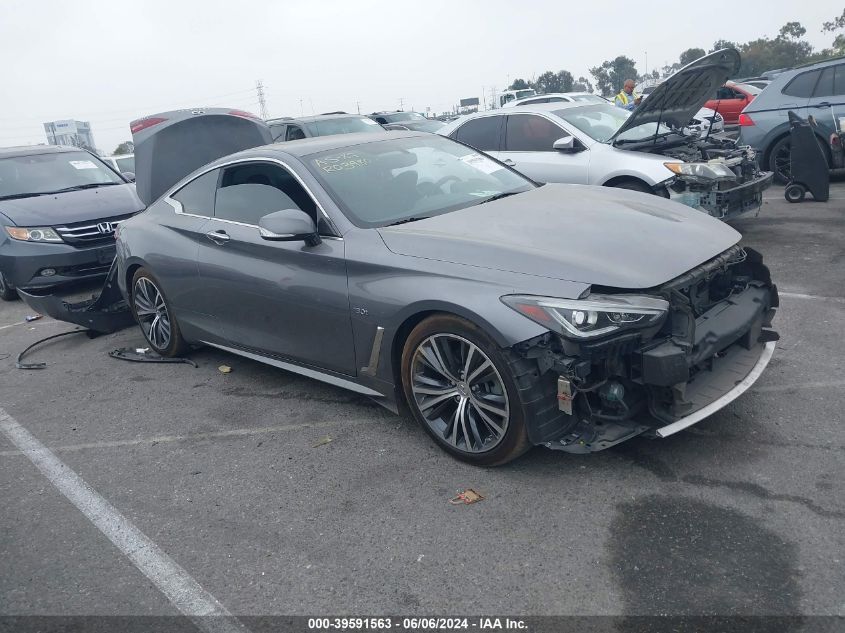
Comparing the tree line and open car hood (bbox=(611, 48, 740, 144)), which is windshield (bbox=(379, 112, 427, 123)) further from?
the tree line

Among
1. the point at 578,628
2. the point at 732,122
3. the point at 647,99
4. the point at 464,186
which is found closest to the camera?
the point at 578,628

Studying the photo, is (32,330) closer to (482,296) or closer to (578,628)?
(482,296)

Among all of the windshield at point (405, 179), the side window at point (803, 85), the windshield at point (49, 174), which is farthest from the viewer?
the side window at point (803, 85)

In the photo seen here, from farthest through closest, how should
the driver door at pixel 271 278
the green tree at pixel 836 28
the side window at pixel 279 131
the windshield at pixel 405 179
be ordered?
the green tree at pixel 836 28, the side window at pixel 279 131, the windshield at pixel 405 179, the driver door at pixel 271 278

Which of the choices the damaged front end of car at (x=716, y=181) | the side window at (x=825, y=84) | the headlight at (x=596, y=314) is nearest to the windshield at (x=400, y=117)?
the side window at (x=825, y=84)

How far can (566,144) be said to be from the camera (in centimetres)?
853

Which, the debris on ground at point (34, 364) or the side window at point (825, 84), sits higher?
the side window at point (825, 84)

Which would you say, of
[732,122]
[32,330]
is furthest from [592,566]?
[732,122]

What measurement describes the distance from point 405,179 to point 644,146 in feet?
15.3

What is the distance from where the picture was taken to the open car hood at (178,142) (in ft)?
23.6

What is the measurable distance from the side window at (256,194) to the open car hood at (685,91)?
4.38 metres

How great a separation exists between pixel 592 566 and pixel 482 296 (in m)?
1.29

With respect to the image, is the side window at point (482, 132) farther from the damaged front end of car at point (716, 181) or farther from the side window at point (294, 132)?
the side window at point (294, 132)

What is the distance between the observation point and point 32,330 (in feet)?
25.0
